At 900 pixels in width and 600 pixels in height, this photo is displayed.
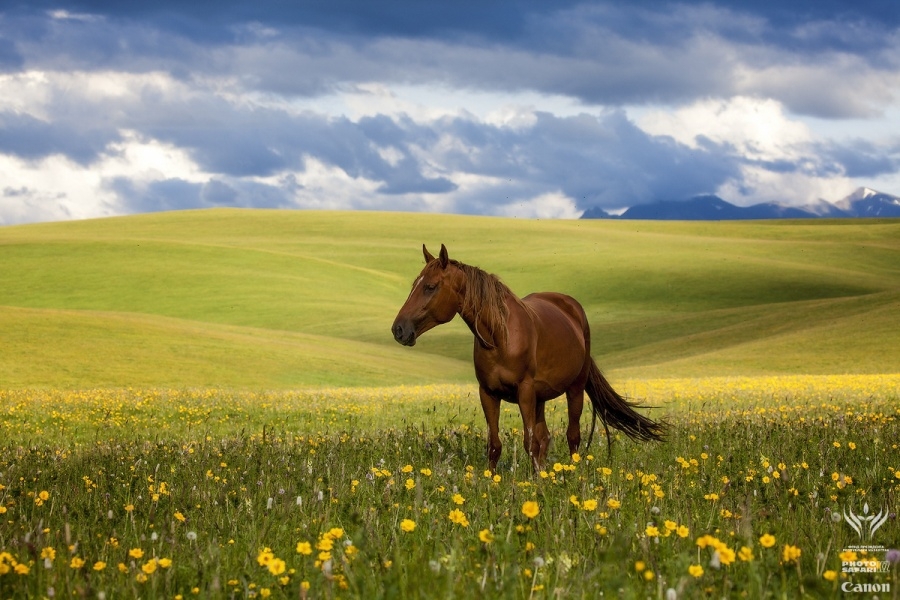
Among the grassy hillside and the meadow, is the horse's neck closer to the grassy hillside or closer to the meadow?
the meadow

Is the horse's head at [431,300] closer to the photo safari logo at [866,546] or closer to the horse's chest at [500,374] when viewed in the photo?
the horse's chest at [500,374]

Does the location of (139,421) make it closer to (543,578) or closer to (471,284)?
(471,284)

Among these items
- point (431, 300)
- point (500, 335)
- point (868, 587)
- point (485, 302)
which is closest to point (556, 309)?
point (500, 335)

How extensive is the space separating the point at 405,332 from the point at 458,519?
13.4ft

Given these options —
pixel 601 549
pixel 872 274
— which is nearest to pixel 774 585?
pixel 601 549

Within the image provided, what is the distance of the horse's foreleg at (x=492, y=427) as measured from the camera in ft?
30.6

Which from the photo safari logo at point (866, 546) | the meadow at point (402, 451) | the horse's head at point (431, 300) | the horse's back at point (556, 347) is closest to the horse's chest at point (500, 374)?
the horse's back at point (556, 347)

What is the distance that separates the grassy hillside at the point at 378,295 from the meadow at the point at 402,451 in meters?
0.39

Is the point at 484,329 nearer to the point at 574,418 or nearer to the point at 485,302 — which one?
the point at 485,302

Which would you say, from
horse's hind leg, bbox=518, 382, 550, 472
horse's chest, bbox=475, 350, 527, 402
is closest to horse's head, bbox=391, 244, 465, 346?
horse's chest, bbox=475, 350, 527, 402

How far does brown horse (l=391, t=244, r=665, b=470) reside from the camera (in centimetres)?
891

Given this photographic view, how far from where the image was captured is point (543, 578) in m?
4.50

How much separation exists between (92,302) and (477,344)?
74.8m

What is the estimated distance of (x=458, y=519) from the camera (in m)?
4.61
